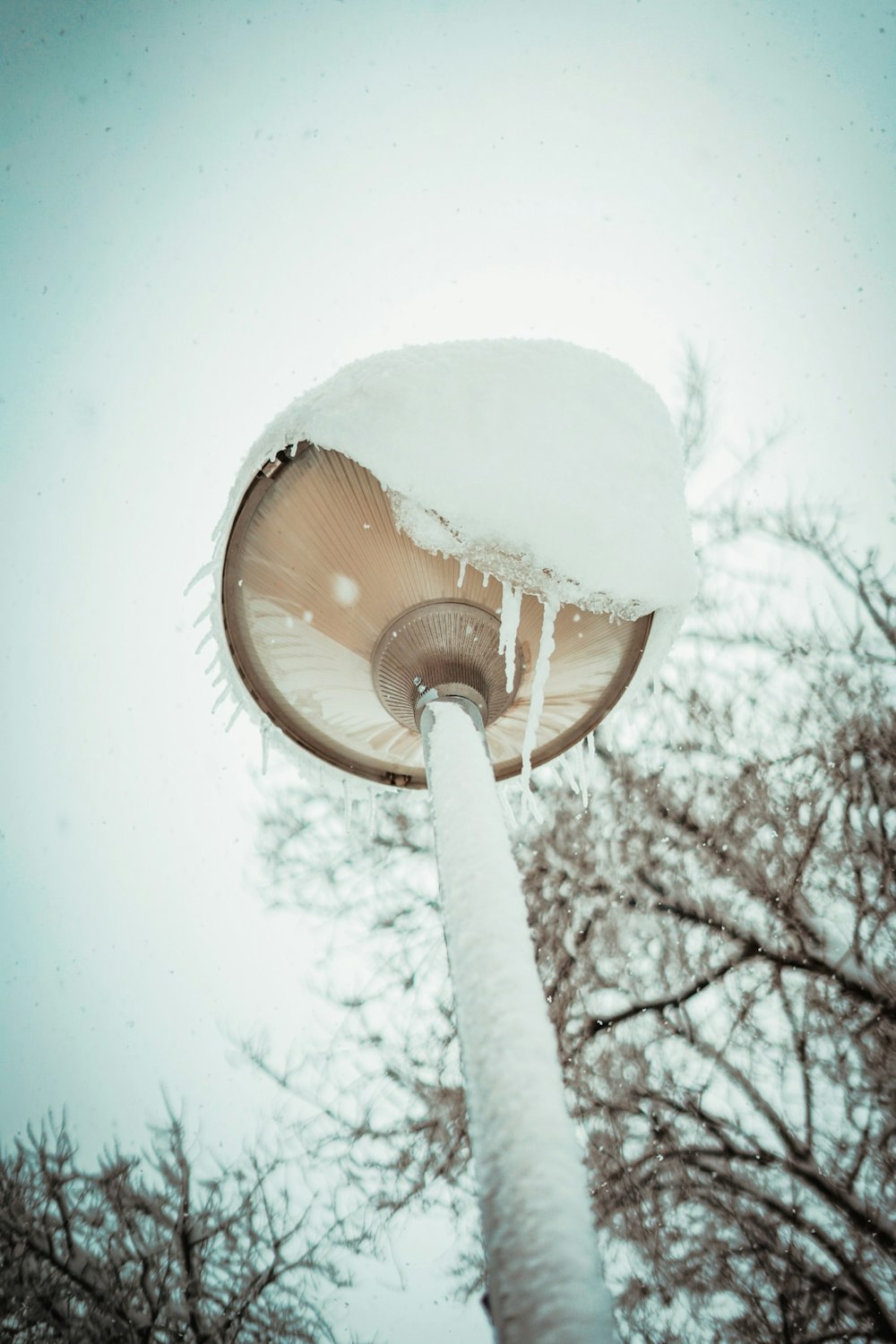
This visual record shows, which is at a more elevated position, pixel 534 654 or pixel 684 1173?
pixel 534 654

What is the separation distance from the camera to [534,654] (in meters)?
2.40

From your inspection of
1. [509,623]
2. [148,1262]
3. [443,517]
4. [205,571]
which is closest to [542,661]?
[509,623]

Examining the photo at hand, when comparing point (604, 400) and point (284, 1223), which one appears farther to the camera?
point (284, 1223)

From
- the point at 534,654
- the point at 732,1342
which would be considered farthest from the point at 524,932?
the point at 732,1342

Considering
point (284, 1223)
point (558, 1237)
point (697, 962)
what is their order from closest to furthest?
point (558, 1237) < point (697, 962) < point (284, 1223)

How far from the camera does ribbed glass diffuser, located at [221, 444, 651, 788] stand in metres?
2.17

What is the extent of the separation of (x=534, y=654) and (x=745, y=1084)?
488 centimetres

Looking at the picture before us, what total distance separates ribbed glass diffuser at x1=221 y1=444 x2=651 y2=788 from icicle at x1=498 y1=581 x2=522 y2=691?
1.3 inches

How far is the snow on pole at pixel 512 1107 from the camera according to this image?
92 centimetres

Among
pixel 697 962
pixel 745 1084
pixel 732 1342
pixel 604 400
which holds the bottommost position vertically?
pixel 732 1342

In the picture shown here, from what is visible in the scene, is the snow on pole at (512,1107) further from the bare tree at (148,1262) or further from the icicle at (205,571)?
the bare tree at (148,1262)

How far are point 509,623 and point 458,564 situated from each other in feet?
0.86

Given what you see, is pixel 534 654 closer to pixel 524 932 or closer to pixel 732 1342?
pixel 524 932

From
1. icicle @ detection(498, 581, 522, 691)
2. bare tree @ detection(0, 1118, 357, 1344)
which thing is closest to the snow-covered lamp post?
icicle @ detection(498, 581, 522, 691)
